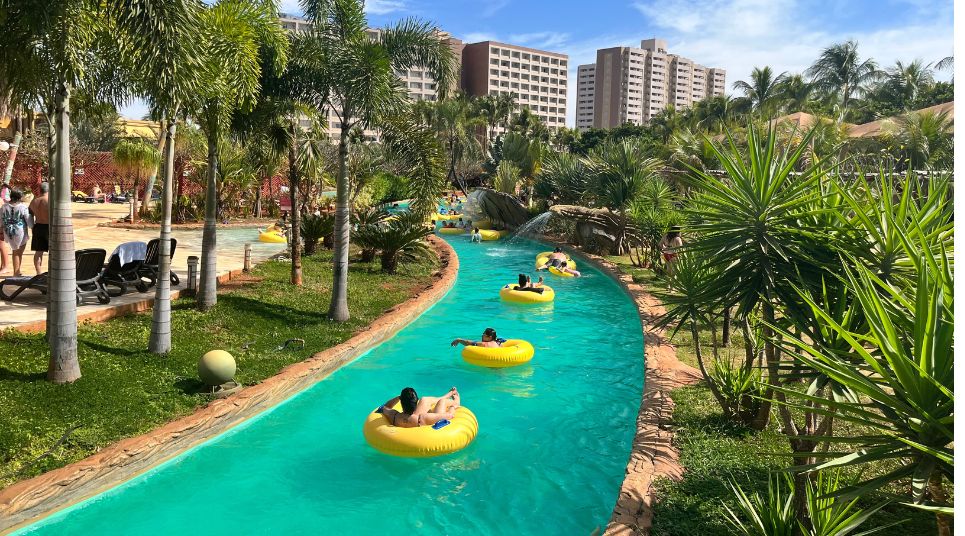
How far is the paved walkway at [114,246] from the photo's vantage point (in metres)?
11.1

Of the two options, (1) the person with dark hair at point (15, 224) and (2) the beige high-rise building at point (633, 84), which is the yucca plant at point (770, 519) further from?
(2) the beige high-rise building at point (633, 84)

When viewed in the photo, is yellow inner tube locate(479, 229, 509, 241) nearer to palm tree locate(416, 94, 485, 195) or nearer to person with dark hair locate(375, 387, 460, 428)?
person with dark hair locate(375, 387, 460, 428)

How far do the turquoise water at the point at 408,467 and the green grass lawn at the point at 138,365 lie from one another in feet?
2.07

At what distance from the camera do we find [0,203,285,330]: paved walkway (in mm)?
11117

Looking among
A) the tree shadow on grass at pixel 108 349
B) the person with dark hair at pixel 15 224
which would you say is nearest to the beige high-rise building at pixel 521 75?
the person with dark hair at pixel 15 224

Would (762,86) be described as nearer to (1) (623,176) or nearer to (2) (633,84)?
(1) (623,176)

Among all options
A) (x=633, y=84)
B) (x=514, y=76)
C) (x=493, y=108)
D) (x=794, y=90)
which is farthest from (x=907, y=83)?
(x=633, y=84)

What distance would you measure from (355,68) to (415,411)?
6.56 metres

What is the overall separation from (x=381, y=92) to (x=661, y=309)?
7.92 m

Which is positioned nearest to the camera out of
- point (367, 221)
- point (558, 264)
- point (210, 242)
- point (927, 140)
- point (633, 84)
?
point (210, 242)

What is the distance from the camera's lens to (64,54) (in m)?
7.65

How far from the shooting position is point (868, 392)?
→ 11.0 feet

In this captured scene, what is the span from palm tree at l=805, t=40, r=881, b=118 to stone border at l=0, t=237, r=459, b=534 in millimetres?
72954

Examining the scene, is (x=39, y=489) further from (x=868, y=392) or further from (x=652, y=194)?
(x=652, y=194)
